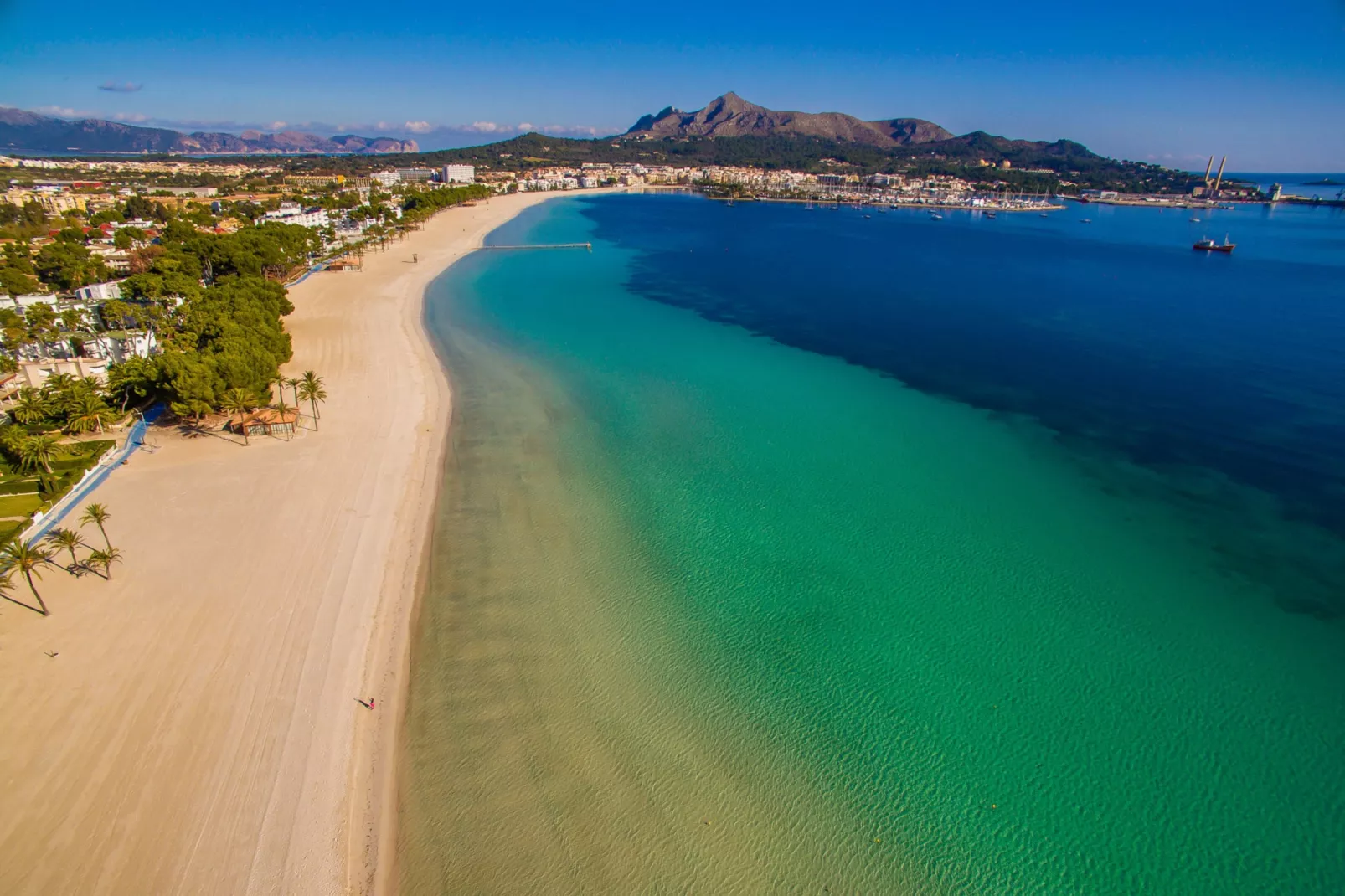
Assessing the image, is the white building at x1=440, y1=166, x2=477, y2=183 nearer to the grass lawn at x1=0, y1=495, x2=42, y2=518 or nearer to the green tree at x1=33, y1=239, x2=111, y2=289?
the green tree at x1=33, y1=239, x2=111, y2=289

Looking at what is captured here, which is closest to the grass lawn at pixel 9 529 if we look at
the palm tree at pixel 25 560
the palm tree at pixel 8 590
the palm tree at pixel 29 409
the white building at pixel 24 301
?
the palm tree at pixel 25 560

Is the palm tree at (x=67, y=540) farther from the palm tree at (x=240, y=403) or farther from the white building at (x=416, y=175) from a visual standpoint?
the white building at (x=416, y=175)

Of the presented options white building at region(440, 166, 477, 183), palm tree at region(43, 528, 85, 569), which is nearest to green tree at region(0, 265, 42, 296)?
palm tree at region(43, 528, 85, 569)

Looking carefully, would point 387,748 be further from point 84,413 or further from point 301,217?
point 301,217

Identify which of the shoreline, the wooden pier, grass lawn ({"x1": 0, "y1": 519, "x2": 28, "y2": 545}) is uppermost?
the wooden pier

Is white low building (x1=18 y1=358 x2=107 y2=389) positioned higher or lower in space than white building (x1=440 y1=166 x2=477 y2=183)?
lower

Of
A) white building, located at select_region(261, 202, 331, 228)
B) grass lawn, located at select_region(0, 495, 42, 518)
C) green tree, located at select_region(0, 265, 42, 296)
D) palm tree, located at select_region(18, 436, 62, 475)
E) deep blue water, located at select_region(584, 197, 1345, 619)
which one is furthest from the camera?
white building, located at select_region(261, 202, 331, 228)

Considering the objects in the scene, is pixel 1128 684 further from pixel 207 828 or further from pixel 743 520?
pixel 207 828
